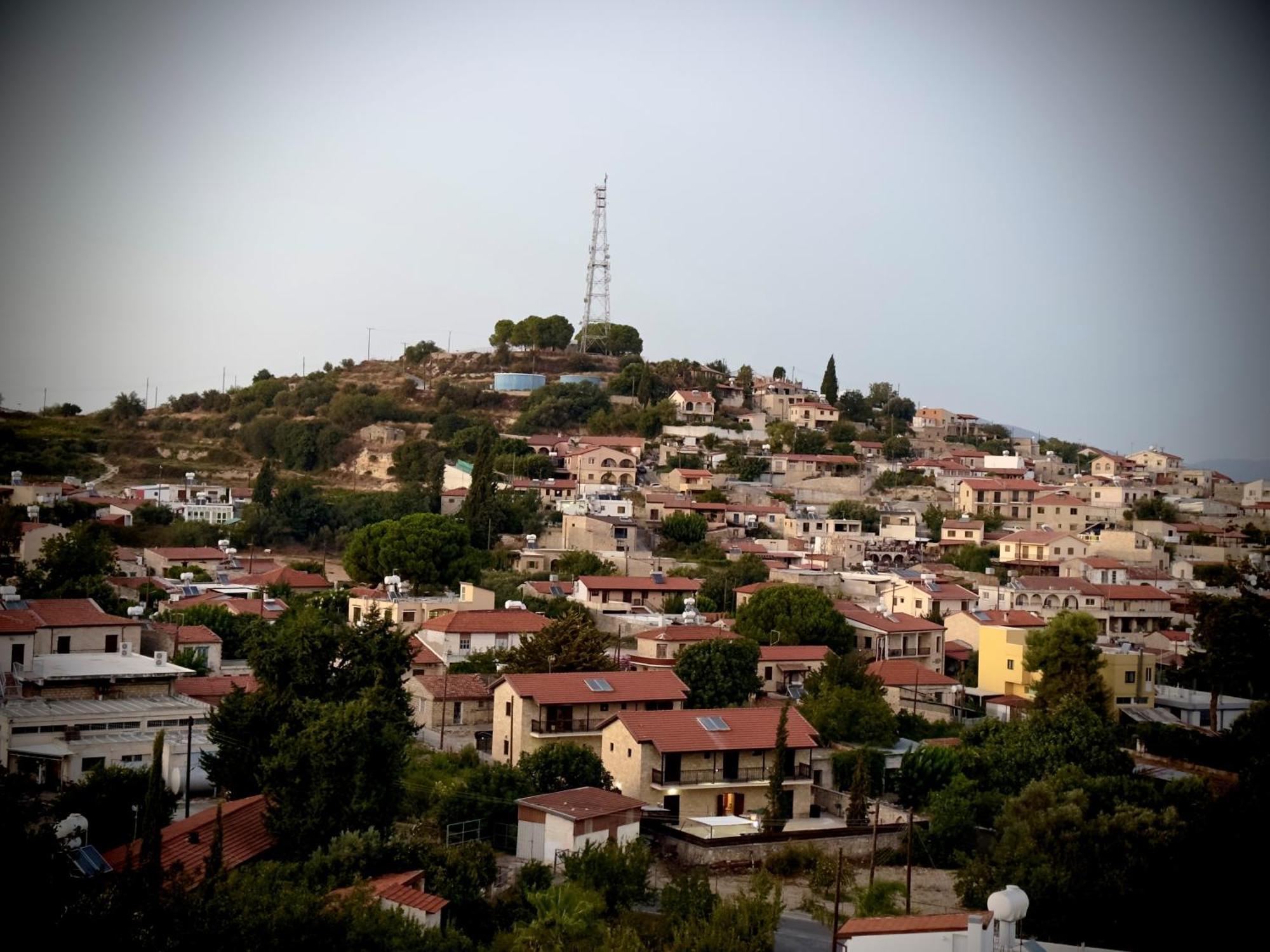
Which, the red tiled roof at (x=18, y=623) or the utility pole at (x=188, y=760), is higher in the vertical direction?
the red tiled roof at (x=18, y=623)

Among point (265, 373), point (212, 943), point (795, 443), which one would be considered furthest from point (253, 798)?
point (265, 373)

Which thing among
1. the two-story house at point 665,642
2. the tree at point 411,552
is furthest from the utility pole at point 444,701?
the tree at point 411,552

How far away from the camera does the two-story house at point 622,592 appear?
29.8 meters

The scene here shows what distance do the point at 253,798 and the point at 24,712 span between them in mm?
3973

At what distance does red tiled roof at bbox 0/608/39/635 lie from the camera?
19281mm

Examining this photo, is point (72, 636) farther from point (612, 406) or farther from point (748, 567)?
point (612, 406)

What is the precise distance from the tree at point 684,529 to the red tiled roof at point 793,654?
13.2 metres

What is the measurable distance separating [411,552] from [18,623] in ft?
42.8

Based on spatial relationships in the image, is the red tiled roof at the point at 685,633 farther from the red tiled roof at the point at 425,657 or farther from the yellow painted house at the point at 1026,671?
the yellow painted house at the point at 1026,671

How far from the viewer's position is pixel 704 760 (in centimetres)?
1844

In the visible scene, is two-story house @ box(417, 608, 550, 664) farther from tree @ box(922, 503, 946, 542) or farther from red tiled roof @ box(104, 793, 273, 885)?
tree @ box(922, 503, 946, 542)

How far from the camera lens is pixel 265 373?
63625 millimetres

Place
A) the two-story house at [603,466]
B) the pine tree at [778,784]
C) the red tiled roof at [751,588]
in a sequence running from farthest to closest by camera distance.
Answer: the two-story house at [603,466], the red tiled roof at [751,588], the pine tree at [778,784]

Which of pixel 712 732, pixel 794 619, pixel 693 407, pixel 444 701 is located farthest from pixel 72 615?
pixel 693 407
